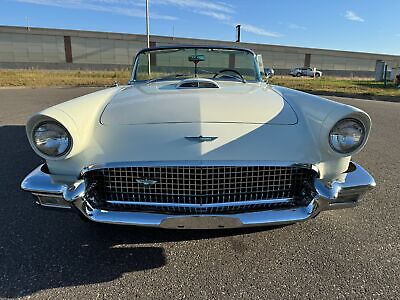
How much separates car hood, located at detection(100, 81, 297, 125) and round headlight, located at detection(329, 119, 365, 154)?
0.98 feet

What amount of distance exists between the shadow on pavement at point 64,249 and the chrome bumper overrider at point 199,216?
0.40m

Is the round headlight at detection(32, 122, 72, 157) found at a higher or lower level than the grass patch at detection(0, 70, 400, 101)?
higher

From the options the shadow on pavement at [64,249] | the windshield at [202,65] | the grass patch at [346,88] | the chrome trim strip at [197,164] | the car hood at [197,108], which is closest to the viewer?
the chrome trim strip at [197,164]

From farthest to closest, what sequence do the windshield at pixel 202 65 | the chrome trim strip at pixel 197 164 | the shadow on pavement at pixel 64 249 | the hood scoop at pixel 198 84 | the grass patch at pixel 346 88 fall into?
1. the grass patch at pixel 346 88
2. the windshield at pixel 202 65
3. the hood scoop at pixel 198 84
4. the shadow on pavement at pixel 64 249
5. the chrome trim strip at pixel 197 164

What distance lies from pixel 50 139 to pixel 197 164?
37.8 inches

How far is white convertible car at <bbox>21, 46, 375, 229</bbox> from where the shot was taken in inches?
73.4

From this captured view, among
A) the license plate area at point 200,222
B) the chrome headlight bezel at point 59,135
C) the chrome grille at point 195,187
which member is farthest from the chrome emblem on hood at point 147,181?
the chrome headlight bezel at point 59,135

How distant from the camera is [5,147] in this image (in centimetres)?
461

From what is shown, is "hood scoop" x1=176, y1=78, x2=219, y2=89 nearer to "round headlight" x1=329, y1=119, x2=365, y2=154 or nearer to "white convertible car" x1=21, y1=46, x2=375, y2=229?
"white convertible car" x1=21, y1=46, x2=375, y2=229

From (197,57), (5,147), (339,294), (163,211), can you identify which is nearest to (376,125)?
(197,57)

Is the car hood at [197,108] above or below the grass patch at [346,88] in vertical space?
above

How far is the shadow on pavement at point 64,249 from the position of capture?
75.5 inches

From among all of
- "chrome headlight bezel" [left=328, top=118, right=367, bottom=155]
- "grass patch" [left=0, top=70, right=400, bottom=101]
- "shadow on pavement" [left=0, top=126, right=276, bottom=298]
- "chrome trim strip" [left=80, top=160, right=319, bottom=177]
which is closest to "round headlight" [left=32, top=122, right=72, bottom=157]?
"chrome trim strip" [left=80, top=160, right=319, bottom=177]

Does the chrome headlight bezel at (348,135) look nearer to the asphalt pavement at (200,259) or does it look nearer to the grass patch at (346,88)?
the asphalt pavement at (200,259)
